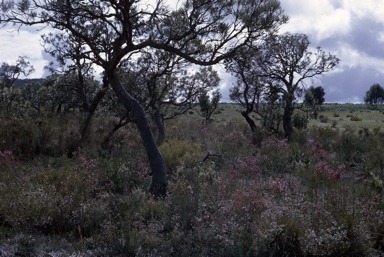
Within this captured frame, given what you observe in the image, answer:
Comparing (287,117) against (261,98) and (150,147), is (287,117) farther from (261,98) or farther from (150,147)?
(150,147)

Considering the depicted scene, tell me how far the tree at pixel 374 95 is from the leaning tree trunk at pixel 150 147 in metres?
87.8

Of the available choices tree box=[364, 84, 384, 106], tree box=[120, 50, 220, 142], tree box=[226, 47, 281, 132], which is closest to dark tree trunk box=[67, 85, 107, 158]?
tree box=[120, 50, 220, 142]

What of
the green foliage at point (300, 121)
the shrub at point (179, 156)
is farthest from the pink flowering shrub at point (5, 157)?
the green foliage at point (300, 121)

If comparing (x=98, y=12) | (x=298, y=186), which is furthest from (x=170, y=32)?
(x=298, y=186)

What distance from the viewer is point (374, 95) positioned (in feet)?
289

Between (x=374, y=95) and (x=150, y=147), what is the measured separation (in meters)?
89.5

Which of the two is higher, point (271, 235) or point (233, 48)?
point (233, 48)

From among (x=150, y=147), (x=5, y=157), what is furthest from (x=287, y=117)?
(x=5, y=157)

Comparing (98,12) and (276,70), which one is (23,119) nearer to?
(98,12)

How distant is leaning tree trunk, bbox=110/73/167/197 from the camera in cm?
929

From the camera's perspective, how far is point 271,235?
614 centimetres

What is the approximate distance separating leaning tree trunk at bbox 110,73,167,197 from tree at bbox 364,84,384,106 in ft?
288

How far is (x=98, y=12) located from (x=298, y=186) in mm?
7726

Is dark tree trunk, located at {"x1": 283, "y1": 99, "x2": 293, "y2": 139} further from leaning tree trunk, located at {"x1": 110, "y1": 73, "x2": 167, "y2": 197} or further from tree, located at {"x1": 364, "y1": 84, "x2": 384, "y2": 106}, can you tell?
tree, located at {"x1": 364, "y1": 84, "x2": 384, "y2": 106}
